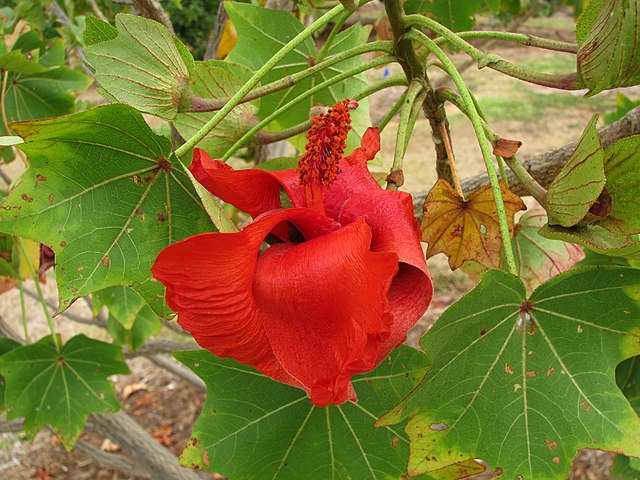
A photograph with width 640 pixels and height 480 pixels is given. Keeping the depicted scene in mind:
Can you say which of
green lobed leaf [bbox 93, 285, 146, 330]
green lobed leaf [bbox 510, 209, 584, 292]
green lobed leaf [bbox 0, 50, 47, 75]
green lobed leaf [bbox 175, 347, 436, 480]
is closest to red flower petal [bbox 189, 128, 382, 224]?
green lobed leaf [bbox 175, 347, 436, 480]

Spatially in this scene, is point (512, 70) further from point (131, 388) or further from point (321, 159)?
point (131, 388)

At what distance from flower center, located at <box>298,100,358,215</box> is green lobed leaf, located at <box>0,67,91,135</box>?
97 cm

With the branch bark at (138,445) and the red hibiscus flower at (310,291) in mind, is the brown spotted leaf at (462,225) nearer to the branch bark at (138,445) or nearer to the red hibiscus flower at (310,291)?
the red hibiscus flower at (310,291)

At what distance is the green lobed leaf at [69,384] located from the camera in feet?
4.00

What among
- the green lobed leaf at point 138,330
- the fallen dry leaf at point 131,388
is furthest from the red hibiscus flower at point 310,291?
the fallen dry leaf at point 131,388

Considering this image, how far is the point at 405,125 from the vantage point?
1.94 ft

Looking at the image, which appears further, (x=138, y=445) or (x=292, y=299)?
(x=138, y=445)

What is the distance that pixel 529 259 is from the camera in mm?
808

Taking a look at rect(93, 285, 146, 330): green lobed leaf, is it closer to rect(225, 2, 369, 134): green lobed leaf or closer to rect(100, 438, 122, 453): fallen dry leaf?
rect(225, 2, 369, 134): green lobed leaf

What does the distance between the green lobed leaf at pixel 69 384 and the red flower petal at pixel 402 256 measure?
90 centimetres

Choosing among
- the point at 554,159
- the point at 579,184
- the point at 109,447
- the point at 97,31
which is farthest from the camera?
the point at 109,447

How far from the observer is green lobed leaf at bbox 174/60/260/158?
657mm

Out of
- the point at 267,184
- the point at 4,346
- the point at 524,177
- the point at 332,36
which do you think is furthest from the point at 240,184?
the point at 4,346

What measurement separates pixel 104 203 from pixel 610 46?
412 mm
